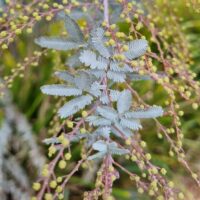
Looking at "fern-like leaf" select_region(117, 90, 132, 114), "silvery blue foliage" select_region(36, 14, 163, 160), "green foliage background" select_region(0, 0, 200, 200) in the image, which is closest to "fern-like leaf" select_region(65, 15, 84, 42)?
"silvery blue foliage" select_region(36, 14, 163, 160)

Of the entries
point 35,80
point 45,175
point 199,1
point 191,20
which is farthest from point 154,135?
point 45,175

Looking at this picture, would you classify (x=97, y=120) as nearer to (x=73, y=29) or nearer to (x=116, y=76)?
(x=116, y=76)

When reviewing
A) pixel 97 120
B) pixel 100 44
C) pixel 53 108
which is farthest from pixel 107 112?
pixel 53 108

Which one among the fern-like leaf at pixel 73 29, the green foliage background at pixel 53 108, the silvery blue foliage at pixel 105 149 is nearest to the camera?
the silvery blue foliage at pixel 105 149

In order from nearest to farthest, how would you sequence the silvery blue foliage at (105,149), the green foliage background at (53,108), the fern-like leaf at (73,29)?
the silvery blue foliage at (105,149), the fern-like leaf at (73,29), the green foliage background at (53,108)

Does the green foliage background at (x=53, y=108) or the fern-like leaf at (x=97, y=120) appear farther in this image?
the green foliage background at (x=53, y=108)

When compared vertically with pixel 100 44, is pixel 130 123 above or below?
below

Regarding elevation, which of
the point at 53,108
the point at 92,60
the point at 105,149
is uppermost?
the point at 92,60

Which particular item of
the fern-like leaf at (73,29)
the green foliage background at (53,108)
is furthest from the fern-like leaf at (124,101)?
the green foliage background at (53,108)

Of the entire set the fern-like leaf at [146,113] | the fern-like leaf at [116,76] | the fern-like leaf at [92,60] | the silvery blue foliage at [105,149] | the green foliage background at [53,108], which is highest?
the fern-like leaf at [92,60]

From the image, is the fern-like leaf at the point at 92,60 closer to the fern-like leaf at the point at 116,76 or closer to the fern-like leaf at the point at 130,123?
the fern-like leaf at the point at 116,76

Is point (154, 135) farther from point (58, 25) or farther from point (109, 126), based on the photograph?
point (109, 126)

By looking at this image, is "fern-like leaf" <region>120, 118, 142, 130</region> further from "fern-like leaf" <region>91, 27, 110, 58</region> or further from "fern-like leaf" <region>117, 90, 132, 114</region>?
"fern-like leaf" <region>91, 27, 110, 58</region>
